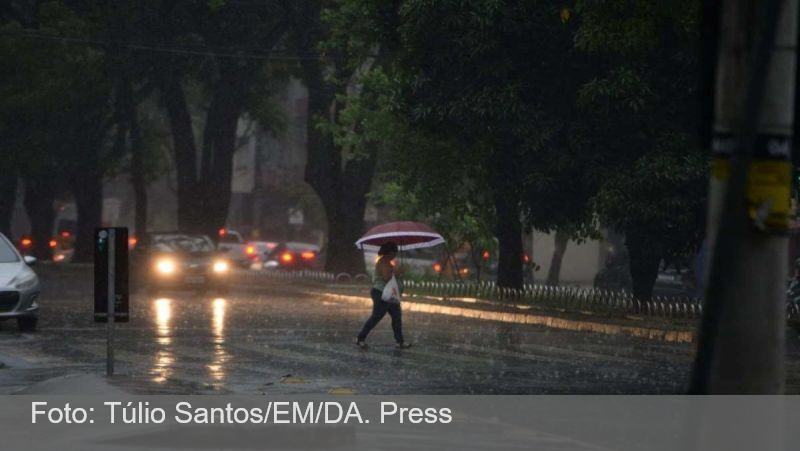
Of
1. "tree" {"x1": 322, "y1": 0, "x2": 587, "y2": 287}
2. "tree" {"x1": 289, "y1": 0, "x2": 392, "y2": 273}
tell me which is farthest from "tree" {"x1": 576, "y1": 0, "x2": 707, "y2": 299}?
"tree" {"x1": 289, "y1": 0, "x2": 392, "y2": 273}

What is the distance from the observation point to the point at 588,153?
31.2 meters

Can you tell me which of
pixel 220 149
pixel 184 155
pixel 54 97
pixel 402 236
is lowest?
pixel 402 236

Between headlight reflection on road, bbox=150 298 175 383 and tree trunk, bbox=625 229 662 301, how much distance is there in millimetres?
8887

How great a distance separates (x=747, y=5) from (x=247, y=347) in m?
16.1

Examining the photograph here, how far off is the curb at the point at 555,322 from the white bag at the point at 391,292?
549 cm

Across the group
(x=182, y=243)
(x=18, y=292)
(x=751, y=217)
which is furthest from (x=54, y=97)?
(x=751, y=217)

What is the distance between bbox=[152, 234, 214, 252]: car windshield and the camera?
142 feet

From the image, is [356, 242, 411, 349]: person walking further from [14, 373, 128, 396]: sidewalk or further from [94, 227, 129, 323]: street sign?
[14, 373, 128, 396]: sidewalk

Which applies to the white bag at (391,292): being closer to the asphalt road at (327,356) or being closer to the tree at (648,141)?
the asphalt road at (327,356)

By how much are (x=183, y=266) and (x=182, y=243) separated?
133cm

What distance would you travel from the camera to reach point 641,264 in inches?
1278

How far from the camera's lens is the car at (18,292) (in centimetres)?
2533

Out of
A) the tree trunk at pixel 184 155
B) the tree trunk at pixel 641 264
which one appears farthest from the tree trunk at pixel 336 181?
the tree trunk at pixel 641 264

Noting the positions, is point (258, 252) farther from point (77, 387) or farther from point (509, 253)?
point (77, 387)
